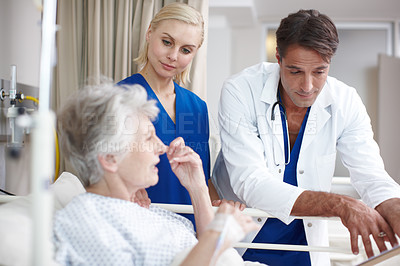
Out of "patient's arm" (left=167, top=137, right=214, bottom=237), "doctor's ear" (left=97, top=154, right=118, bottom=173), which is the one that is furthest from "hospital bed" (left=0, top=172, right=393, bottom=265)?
"doctor's ear" (left=97, top=154, right=118, bottom=173)

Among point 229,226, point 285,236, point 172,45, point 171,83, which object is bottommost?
point 285,236

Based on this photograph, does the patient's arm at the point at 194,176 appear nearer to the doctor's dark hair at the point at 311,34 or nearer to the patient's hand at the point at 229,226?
the patient's hand at the point at 229,226

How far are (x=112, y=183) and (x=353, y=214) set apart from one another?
0.71 metres

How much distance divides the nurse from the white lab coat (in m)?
0.12

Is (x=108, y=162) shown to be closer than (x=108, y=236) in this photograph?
No

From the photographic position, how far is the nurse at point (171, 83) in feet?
5.07

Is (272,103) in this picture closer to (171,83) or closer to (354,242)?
(171,83)

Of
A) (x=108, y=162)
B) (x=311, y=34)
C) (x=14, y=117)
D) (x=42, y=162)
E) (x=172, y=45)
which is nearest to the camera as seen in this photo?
(x=42, y=162)

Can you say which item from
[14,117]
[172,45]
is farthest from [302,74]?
[14,117]

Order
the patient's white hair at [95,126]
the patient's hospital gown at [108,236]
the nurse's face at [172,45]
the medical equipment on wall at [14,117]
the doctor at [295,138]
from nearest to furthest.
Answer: the patient's hospital gown at [108,236] → the patient's white hair at [95,126] → the doctor at [295,138] → the nurse's face at [172,45] → the medical equipment on wall at [14,117]

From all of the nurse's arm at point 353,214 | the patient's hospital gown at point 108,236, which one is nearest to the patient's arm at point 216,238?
the patient's hospital gown at point 108,236

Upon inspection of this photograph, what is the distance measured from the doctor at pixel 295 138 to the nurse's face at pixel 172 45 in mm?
214

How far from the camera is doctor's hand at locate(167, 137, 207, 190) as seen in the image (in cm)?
125

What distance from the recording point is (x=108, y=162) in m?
1.07
